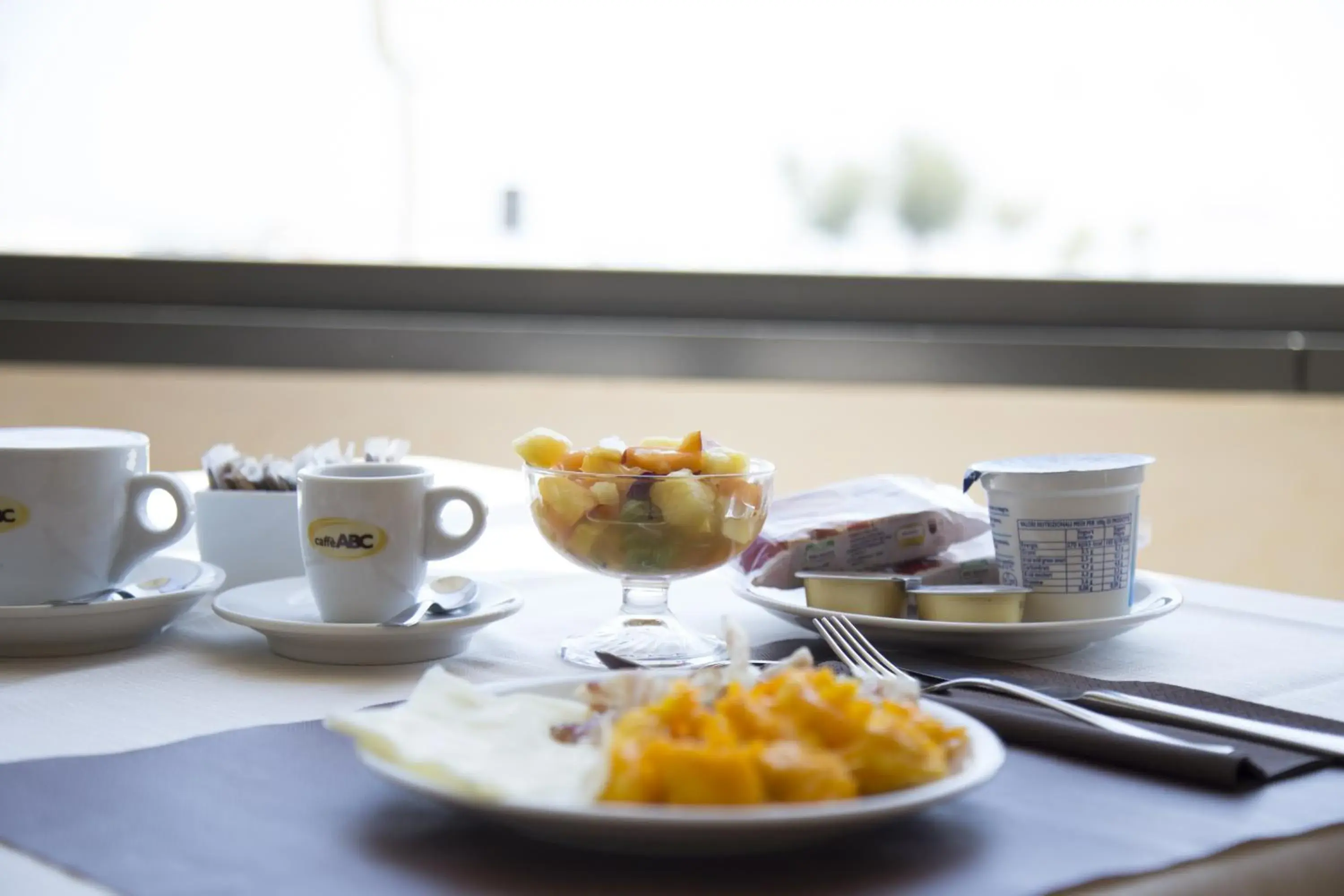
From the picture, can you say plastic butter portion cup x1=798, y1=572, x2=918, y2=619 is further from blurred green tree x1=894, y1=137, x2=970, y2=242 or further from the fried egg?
blurred green tree x1=894, y1=137, x2=970, y2=242

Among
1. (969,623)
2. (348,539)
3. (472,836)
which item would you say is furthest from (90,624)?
(969,623)

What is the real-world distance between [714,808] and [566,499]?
13.9 inches

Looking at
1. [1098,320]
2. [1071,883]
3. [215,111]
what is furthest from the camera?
[215,111]

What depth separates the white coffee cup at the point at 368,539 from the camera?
0.80 metres

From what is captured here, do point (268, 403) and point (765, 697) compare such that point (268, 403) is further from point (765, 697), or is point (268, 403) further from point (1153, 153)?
point (765, 697)

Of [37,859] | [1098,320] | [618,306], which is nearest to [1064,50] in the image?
[1098,320]

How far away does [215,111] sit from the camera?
2607 millimetres

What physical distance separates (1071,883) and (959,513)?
47 cm

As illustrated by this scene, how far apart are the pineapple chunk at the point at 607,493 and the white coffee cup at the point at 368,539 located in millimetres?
78

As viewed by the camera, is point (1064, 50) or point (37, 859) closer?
point (37, 859)

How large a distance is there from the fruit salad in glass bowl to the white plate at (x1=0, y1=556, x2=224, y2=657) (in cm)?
21

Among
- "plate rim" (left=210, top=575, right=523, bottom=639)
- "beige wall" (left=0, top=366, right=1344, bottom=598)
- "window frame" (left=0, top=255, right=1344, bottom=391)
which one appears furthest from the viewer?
"window frame" (left=0, top=255, right=1344, bottom=391)

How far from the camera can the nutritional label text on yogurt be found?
32.9 inches

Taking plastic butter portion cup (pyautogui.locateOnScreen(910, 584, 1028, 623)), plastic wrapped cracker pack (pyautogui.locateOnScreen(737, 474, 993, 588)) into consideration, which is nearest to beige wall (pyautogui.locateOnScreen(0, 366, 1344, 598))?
plastic wrapped cracker pack (pyautogui.locateOnScreen(737, 474, 993, 588))
